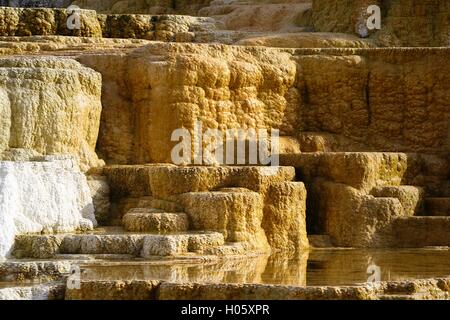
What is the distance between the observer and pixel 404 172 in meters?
20.7

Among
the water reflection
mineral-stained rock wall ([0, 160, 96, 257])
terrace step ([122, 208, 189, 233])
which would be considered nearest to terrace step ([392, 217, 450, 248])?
the water reflection

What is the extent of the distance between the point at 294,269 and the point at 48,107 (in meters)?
4.99

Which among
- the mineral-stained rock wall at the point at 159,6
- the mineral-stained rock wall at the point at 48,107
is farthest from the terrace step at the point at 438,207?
the mineral-stained rock wall at the point at 159,6

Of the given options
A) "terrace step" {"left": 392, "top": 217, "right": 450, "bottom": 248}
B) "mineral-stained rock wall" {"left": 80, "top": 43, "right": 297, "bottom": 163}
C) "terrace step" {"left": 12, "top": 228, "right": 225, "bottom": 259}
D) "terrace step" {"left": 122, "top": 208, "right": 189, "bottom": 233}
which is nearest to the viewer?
"terrace step" {"left": 12, "top": 228, "right": 225, "bottom": 259}

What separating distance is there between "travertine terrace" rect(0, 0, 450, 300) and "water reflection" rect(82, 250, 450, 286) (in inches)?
2.2

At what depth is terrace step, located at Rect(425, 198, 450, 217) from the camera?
66.9 feet

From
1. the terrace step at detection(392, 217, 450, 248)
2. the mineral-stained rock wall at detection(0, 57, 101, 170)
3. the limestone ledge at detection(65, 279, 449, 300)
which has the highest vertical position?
the mineral-stained rock wall at detection(0, 57, 101, 170)

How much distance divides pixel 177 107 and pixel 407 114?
14.0 ft

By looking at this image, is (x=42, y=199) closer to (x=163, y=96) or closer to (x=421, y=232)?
(x=163, y=96)

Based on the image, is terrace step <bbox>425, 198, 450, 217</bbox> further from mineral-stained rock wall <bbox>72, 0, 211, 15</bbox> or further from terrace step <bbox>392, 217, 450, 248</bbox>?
mineral-stained rock wall <bbox>72, 0, 211, 15</bbox>

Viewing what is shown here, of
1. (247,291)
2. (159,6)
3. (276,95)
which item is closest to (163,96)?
(276,95)

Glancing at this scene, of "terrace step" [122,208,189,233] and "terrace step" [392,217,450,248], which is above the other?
"terrace step" [122,208,189,233]

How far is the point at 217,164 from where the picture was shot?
20.7 m
